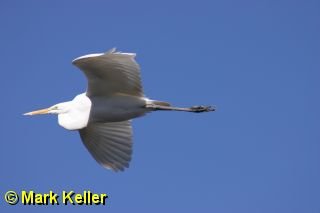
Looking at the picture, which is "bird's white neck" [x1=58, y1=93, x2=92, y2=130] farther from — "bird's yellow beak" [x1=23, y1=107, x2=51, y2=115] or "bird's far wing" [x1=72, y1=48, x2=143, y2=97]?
"bird's yellow beak" [x1=23, y1=107, x2=51, y2=115]

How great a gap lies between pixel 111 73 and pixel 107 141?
7.50ft

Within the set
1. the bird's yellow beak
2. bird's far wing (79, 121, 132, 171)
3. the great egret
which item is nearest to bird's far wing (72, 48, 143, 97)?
the great egret

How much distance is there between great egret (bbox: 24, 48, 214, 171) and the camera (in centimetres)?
987

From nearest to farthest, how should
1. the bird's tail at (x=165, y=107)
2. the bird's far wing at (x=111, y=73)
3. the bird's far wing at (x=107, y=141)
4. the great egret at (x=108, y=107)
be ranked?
the bird's far wing at (x=111, y=73) < the great egret at (x=108, y=107) < the bird's tail at (x=165, y=107) < the bird's far wing at (x=107, y=141)

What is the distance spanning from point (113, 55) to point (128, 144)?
120 inches

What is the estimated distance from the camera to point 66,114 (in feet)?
37.0

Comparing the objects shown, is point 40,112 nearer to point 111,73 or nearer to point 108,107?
point 108,107

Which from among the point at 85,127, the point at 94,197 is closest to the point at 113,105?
the point at 85,127

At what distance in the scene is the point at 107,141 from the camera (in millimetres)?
12070

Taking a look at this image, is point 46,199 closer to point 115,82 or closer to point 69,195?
point 69,195

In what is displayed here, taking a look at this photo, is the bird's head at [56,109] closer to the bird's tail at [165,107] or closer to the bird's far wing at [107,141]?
the bird's far wing at [107,141]

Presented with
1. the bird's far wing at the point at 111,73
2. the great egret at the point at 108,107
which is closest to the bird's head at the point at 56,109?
the great egret at the point at 108,107

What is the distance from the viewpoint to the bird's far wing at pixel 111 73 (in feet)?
31.3

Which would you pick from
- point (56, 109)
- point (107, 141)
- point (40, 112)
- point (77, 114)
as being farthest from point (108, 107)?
point (40, 112)
